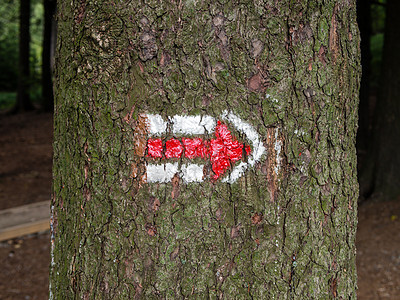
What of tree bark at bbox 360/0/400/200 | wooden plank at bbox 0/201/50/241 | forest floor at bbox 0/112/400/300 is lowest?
forest floor at bbox 0/112/400/300

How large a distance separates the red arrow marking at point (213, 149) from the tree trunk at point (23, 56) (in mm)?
13990

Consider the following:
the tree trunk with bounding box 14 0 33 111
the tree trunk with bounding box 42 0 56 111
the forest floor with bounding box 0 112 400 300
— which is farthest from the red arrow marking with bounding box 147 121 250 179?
the tree trunk with bounding box 14 0 33 111

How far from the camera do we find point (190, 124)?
1.22 meters

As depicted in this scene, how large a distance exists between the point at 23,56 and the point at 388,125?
12.3 meters

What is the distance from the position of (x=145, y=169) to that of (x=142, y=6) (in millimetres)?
511

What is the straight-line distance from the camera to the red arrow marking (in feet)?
4.06

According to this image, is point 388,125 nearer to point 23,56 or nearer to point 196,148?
point 196,148

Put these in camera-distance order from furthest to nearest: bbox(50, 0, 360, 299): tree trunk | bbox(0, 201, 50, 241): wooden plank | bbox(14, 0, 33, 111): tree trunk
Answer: bbox(14, 0, 33, 111): tree trunk
bbox(0, 201, 50, 241): wooden plank
bbox(50, 0, 360, 299): tree trunk

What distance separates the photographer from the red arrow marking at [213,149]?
48.7 inches

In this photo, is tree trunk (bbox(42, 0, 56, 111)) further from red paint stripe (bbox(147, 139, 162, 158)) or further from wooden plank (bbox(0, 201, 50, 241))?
red paint stripe (bbox(147, 139, 162, 158))

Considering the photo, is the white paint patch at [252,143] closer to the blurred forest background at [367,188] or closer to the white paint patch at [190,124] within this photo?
the white paint patch at [190,124]

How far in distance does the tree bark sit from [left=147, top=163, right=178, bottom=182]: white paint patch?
5.68 m

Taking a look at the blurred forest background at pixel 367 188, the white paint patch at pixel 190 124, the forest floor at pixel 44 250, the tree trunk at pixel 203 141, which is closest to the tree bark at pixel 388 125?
the blurred forest background at pixel 367 188

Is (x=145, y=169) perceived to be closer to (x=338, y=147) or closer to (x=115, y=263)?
(x=115, y=263)
